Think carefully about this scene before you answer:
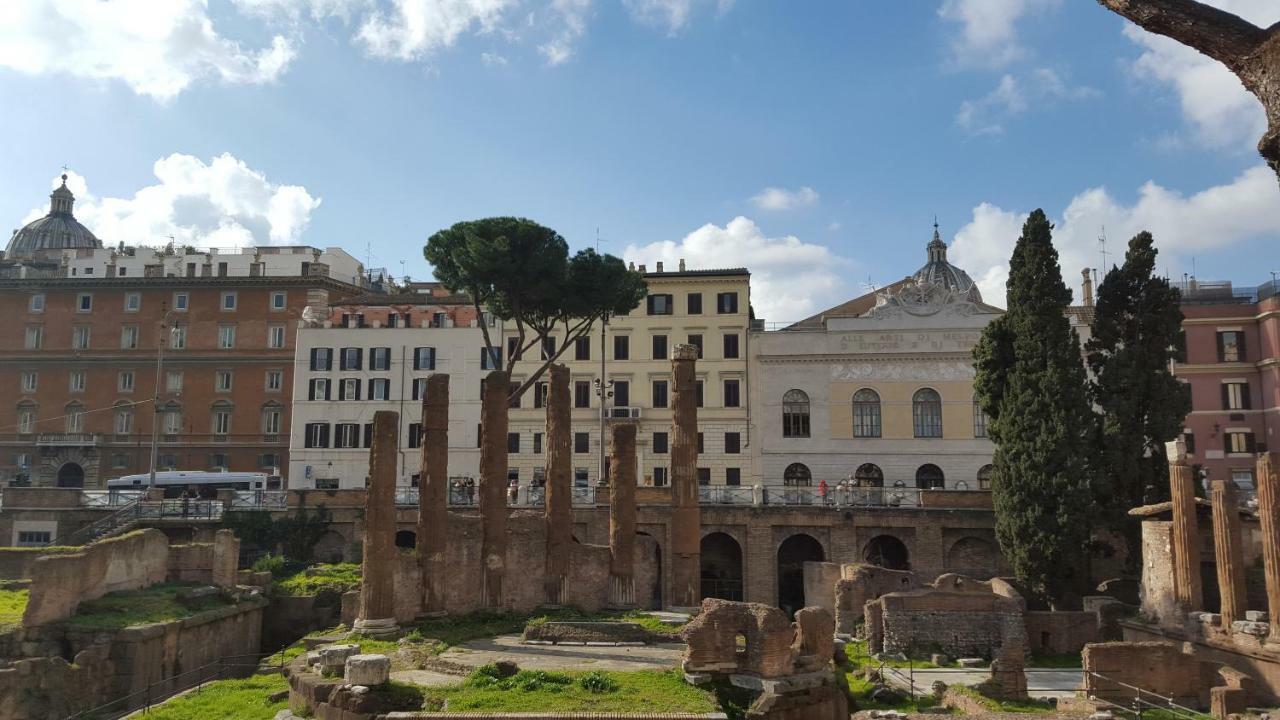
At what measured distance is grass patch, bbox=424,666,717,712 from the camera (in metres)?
15.9

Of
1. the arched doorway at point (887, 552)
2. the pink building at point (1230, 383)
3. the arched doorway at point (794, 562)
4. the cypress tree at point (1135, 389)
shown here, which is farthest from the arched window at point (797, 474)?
the pink building at point (1230, 383)

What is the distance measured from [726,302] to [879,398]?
8780 millimetres

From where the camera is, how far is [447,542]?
1049 inches

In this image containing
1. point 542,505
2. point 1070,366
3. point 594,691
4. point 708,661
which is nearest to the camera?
point 594,691

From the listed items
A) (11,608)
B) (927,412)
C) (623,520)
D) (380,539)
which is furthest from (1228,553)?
A: (11,608)

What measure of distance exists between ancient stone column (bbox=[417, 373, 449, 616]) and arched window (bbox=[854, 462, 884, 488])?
913 inches

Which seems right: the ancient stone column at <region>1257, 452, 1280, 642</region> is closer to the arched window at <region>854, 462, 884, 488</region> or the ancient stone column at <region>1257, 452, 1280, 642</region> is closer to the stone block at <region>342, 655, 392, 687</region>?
the stone block at <region>342, 655, 392, 687</region>

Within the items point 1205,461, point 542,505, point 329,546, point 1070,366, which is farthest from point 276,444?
point 1205,461

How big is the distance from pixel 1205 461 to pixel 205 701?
145 ft

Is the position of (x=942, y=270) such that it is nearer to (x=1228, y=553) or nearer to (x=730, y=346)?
(x=730, y=346)

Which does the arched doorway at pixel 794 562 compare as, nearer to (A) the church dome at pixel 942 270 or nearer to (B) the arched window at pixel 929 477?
(B) the arched window at pixel 929 477

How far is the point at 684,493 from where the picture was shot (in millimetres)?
28453

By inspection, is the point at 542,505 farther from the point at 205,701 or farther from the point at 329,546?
the point at 205,701

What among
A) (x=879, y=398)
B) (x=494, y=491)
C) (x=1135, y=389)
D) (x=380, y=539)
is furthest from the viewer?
(x=879, y=398)
